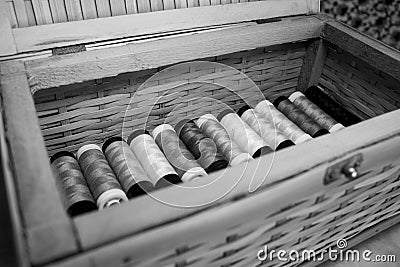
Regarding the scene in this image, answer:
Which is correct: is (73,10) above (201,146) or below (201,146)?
above

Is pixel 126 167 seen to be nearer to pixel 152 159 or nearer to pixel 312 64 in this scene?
pixel 152 159

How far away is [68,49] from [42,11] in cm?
8

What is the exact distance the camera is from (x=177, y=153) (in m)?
0.90

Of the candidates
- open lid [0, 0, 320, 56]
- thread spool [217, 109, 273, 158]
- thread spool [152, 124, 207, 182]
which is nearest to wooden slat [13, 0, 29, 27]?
open lid [0, 0, 320, 56]

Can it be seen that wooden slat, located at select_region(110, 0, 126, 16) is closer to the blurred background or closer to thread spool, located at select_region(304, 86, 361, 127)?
thread spool, located at select_region(304, 86, 361, 127)

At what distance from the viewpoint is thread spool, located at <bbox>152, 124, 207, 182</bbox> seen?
2.74 ft

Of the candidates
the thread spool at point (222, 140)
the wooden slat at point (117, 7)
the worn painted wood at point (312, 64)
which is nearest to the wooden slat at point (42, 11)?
the wooden slat at point (117, 7)

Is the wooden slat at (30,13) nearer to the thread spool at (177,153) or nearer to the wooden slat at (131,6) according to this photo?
the wooden slat at (131,6)

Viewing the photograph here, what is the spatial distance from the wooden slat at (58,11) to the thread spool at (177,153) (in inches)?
12.0

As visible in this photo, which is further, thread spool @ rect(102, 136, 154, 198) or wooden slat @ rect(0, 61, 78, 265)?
thread spool @ rect(102, 136, 154, 198)

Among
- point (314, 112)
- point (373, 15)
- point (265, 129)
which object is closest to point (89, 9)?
point (265, 129)

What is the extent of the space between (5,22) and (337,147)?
62 cm

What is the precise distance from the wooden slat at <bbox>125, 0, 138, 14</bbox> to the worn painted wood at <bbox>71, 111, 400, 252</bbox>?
1.57 ft

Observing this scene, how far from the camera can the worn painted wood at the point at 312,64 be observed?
3.50 feet
